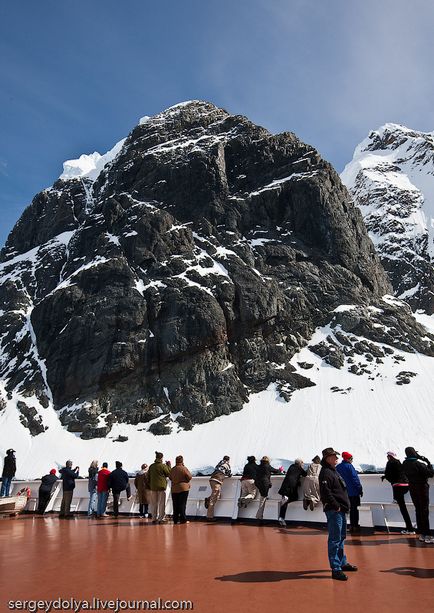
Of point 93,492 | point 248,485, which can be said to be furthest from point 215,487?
point 93,492

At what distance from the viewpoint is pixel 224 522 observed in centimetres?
1425

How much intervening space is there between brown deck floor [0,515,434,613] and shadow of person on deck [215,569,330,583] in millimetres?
15

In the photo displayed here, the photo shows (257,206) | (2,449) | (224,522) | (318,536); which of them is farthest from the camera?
(257,206)

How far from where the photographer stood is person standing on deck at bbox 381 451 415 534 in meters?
11.2

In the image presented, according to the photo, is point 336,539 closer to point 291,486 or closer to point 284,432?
point 291,486

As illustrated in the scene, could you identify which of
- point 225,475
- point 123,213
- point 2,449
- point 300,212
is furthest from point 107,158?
point 225,475

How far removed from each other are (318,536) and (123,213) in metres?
82.0

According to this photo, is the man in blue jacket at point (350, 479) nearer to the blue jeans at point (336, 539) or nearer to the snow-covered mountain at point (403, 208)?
the blue jeans at point (336, 539)

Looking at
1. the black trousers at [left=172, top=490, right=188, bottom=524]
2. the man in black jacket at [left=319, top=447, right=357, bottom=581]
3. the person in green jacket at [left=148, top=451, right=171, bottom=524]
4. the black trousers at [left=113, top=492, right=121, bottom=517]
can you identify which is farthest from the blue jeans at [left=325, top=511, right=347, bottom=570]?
the black trousers at [left=113, top=492, right=121, bottom=517]

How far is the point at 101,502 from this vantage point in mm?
16516

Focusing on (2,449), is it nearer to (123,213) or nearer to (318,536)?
(123,213)

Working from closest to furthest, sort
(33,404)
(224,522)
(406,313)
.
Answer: (224,522) < (33,404) < (406,313)

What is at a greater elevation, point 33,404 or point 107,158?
point 107,158

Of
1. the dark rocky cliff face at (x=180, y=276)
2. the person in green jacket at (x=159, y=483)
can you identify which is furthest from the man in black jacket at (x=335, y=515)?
the dark rocky cliff face at (x=180, y=276)
